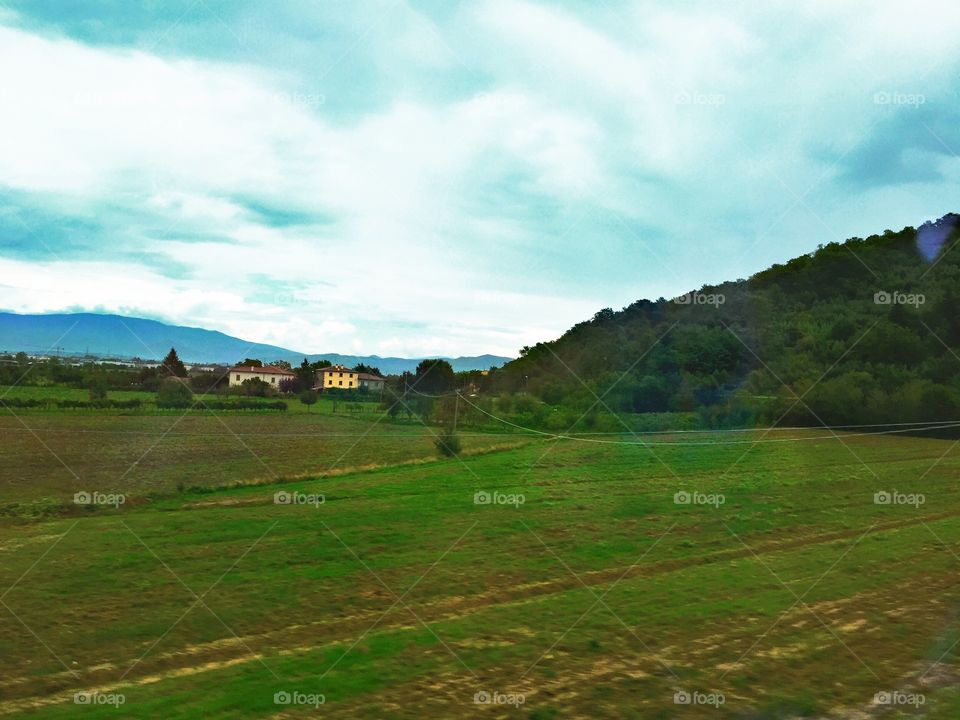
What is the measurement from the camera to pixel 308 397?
50.3 metres

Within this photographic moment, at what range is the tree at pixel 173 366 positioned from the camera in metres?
44.2

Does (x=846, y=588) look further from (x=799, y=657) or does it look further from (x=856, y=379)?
(x=856, y=379)

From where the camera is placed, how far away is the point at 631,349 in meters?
70.1

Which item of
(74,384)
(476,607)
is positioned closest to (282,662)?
(476,607)

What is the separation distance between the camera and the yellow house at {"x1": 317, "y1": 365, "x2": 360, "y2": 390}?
164 ft

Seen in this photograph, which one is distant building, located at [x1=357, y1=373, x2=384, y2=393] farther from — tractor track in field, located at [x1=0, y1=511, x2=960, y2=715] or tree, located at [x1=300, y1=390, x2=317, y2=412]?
tractor track in field, located at [x1=0, y1=511, x2=960, y2=715]

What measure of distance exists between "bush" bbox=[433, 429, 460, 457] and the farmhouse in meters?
24.6

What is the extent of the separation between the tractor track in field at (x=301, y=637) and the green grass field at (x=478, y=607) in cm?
3

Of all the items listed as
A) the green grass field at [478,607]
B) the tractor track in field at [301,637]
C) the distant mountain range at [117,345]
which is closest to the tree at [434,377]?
the distant mountain range at [117,345]

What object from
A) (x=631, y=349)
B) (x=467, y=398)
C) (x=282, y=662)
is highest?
(x=631, y=349)

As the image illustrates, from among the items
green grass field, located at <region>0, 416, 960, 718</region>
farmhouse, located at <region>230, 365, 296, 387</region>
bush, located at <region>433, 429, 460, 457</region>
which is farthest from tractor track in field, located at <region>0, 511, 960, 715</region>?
farmhouse, located at <region>230, 365, 296, 387</region>

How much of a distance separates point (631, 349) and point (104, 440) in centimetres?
4825

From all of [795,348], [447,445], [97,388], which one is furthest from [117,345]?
[795,348]

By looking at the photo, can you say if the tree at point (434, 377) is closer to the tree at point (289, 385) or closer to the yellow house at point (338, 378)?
the yellow house at point (338, 378)
